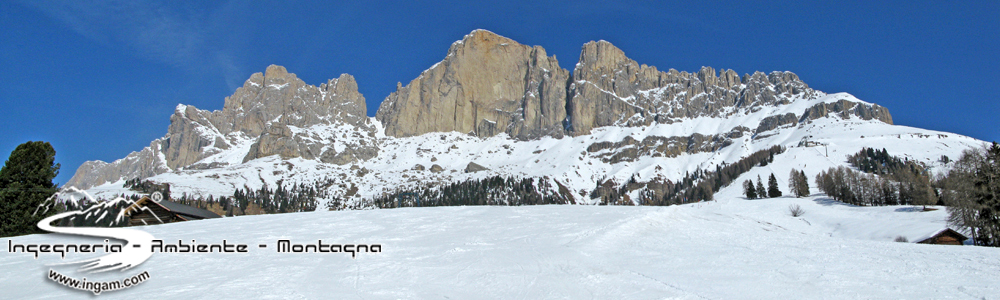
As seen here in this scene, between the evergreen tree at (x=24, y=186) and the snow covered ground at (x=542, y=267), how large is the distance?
854 cm

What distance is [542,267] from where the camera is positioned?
1540cm

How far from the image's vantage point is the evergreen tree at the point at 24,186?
82.1 feet

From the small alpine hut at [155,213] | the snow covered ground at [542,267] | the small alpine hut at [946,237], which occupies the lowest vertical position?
the small alpine hut at [946,237]

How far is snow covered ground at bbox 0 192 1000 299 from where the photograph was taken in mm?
11727

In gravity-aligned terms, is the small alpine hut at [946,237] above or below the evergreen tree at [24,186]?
below

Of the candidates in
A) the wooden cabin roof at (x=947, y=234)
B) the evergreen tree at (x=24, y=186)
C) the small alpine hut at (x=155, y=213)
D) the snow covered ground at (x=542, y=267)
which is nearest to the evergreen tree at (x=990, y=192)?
the wooden cabin roof at (x=947, y=234)

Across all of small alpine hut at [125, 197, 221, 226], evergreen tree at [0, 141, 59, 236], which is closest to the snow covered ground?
small alpine hut at [125, 197, 221, 226]

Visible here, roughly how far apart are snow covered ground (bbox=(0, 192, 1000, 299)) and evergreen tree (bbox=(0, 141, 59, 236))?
8540 millimetres

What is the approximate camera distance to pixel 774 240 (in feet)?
71.5

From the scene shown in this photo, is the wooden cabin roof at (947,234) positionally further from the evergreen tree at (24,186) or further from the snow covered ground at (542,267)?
the evergreen tree at (24,186)

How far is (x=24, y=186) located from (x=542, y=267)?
28009 millimetres

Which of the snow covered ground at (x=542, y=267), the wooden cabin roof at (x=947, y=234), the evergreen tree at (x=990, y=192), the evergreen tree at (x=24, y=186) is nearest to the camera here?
the snow covered ground at (x=542, y=267)

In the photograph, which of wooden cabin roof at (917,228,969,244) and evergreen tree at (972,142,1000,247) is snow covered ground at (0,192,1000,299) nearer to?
evergreen tree at (972,142,1000,247)

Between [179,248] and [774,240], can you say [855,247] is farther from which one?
[179,248]
